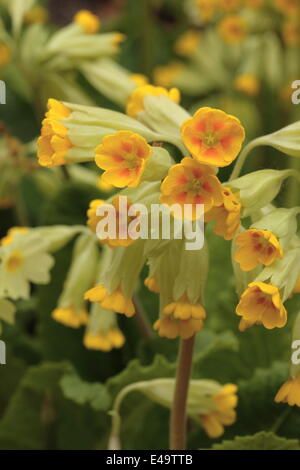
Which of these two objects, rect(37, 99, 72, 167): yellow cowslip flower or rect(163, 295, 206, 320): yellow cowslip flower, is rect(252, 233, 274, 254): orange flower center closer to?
rect(163, 295, 206, 320): yellow cowslip flower

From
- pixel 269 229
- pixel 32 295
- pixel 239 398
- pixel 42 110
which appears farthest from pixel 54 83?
pixel 269 229

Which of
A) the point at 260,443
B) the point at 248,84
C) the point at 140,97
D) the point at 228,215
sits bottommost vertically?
the point at 260,443

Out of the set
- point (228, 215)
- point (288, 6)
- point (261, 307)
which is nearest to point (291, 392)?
point (261, 307)

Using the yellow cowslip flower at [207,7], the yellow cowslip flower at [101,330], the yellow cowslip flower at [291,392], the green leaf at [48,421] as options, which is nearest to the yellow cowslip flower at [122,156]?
the yellow cowslip flower at [291,392]

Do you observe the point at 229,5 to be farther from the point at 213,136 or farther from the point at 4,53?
the point at 213,136

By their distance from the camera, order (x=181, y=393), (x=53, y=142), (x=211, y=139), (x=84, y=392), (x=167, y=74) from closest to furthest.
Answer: (x=211, y=139) < (x=53, y=142) < (x=181, y=393) < (x=84, y=392) < (x=167, y=74)

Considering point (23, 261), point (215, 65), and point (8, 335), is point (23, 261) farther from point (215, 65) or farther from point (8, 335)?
point (215, 65)
